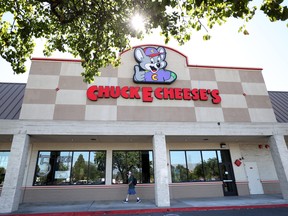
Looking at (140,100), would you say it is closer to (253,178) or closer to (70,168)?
(70,168)

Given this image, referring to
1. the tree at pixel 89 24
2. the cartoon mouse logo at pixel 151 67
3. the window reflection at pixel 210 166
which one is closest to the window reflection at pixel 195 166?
the window reflection at pixel 210 166

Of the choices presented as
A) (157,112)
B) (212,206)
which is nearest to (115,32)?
(157,112)

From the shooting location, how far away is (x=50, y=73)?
13.5 meters

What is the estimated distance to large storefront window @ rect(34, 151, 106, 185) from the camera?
13.7m

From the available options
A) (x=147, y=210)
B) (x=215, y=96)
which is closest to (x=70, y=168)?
(x=147, y=210)

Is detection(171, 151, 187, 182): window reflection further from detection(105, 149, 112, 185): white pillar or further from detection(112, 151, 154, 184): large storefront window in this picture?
detection(105, 149, 112, 185): white pillar

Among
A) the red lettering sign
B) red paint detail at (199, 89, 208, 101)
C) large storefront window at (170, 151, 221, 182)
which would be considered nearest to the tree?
the red lettering sign

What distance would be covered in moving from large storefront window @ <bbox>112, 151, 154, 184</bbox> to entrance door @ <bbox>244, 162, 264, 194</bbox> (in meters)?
7.81

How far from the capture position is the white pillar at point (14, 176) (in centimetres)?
1010

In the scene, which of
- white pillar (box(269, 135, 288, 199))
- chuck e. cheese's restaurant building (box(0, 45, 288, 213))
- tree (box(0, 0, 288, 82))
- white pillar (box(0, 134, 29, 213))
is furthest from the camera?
white pillar (box(269, 135, 288, 199))

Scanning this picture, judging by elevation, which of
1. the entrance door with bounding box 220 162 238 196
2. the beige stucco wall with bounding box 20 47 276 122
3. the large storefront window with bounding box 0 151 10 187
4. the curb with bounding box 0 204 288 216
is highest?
the beige stucco wall with bounding box 20 47 276 122

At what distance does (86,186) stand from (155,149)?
588cm

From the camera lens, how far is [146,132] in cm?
1234

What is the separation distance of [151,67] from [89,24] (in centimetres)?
614
